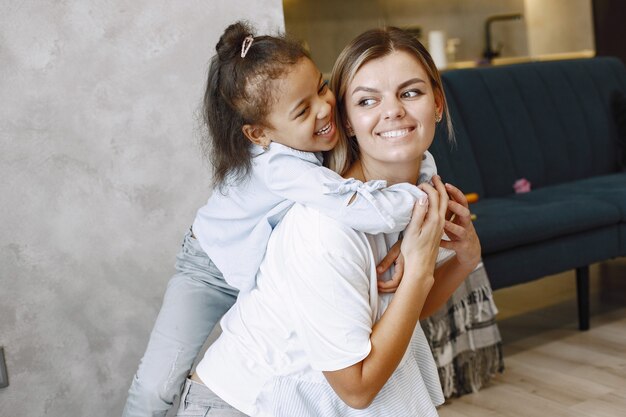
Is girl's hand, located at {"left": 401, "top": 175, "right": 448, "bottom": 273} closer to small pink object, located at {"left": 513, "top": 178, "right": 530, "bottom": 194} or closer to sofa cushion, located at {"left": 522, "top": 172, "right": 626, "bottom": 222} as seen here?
sofa cushion, located at {"left": 522, "top": 172, "right": 626, "bottom": 222}

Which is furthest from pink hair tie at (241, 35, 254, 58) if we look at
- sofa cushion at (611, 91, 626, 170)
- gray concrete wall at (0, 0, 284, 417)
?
sofa cushion at (611, 91, 626, 170)

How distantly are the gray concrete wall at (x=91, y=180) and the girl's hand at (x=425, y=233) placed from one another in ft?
4.05

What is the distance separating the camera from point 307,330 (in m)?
1.21

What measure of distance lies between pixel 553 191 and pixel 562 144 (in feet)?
1.51

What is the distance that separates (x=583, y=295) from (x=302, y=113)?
219 centimetres

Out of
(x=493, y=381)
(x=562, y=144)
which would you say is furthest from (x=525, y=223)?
(x=562, y=144)

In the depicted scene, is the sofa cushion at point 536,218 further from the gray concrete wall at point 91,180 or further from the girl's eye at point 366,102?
the girl's eye at point 366,102

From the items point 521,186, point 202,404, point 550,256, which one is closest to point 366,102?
point 202,404

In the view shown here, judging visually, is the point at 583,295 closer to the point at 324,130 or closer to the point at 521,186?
the point at 521,186

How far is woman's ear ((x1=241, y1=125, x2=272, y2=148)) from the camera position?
156cm

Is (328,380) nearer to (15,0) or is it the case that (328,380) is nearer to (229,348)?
(229,348)

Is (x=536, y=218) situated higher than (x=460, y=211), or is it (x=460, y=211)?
(x=460, y=211)

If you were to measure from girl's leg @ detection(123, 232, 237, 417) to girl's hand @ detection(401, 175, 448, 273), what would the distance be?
0.75 meters

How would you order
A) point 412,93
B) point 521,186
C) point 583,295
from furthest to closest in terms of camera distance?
point 521,186 < point 583,295 < point 412,93
